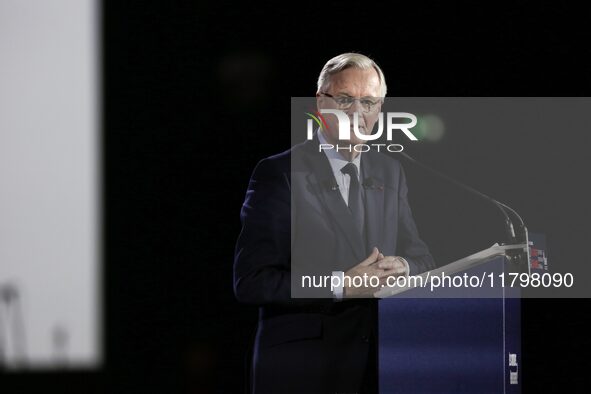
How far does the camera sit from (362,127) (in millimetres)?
4207

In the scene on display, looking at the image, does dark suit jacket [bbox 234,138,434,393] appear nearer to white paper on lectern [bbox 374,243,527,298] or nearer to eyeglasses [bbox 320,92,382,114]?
white paper on lectern [bbox 374,243,527,298]

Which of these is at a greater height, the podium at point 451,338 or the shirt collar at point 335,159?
the shirt collar at point 335,159

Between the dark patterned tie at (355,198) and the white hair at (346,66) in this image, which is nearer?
the dark patterned tie at (355,198)

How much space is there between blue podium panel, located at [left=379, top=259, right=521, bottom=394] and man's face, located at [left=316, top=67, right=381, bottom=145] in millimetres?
789

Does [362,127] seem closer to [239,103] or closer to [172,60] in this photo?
[239,103]

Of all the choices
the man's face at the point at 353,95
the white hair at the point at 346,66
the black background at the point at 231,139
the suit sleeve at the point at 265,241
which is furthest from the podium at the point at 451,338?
the white hair at the point at 346,66

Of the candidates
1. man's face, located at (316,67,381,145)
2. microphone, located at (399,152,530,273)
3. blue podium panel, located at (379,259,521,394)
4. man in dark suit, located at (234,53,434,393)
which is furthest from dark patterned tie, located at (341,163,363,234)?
blue podium panel, located at (379,259,521,394)

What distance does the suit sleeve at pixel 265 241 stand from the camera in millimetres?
4137

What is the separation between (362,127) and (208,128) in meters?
0.85

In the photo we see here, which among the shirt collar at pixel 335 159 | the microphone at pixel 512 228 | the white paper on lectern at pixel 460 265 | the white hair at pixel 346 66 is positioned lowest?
the white paper on lectern at pixel 460 265

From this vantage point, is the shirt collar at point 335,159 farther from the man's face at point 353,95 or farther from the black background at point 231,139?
the black background at point 231,139

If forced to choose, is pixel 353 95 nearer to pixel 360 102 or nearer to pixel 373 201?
pixel 360 102

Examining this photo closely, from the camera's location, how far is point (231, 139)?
454 cm

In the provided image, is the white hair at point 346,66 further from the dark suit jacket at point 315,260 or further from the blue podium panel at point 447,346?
the blue podium panel at point 447,346
